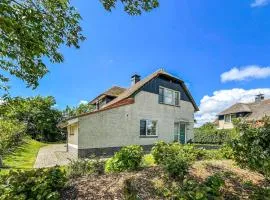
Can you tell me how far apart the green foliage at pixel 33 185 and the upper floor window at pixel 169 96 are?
16.5 meters

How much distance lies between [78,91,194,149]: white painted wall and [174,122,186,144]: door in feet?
1.89

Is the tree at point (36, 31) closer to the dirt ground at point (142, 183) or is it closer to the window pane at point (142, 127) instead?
the dirt ground at point (142, 183)

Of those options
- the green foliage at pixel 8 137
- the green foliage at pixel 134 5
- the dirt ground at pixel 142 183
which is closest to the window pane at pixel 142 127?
the green foliage at pixel 8 137

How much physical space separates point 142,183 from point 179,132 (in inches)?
711

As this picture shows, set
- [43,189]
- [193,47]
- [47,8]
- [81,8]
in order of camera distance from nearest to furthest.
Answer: [47,8], [43,189], [81,8], [193,47]

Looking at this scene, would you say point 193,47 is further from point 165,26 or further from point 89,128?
point 89,128

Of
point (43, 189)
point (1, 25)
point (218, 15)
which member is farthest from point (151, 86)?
point (1, 25)

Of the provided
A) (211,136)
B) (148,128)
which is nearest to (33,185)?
(148,128)

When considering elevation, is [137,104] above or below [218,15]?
below

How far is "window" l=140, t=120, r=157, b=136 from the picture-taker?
19.4m

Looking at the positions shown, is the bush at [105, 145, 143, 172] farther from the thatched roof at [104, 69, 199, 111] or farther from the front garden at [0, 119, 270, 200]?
the thatched roof at [104, 69, 199, 111]

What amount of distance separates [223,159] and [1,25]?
8.23 metres

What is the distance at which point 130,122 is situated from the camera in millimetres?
18328

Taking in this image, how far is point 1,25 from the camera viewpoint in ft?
10.5
